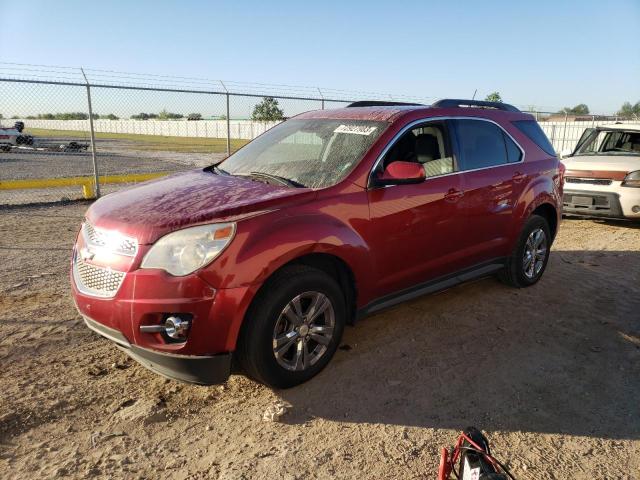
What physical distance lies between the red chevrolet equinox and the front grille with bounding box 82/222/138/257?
10 mm

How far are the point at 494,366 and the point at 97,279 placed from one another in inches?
107

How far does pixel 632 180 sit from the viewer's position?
25.5ft

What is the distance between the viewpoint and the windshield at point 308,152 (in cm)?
357

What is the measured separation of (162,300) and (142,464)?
0.82 meters

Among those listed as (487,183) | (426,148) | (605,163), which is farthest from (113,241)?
(605,163)

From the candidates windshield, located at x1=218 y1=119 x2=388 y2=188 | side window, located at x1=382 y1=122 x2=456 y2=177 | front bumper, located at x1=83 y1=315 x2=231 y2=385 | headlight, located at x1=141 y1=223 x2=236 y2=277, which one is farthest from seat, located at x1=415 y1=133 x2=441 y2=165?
front bumper, located at x1=83 y1=315 x2=231 y2=385

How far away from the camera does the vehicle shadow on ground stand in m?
2.99

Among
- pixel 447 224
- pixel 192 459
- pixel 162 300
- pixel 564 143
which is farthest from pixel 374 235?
pixel 564 143

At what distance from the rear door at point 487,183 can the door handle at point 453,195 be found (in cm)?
7

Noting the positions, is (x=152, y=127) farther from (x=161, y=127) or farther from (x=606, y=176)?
(x=606, y=176)

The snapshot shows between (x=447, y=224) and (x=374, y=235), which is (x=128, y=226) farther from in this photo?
(x=447, y=224)

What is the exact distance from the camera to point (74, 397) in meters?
3.04

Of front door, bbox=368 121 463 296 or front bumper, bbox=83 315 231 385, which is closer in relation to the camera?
front bumper, bbox=83 315 231 385

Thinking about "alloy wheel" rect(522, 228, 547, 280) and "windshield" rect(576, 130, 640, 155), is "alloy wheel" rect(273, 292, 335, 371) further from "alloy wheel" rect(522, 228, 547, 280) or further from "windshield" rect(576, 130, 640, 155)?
"windshield" rect(576, 130, 640, 155)
